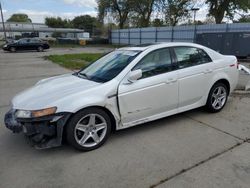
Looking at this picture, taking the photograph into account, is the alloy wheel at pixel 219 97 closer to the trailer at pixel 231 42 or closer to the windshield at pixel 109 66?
the windshield at pixel 109 66

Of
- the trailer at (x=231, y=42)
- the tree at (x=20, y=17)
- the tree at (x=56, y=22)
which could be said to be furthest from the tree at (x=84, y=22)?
the trailer at (x=231, y=42)

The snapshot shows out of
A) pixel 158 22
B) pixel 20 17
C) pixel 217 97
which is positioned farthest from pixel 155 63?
pixel 20 17

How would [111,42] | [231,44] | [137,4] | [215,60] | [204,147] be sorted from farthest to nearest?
1. [111,42]
2. [137,4]
3. [231,44]
4. [215,60]
5. [204,147]

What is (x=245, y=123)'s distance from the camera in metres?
4.08

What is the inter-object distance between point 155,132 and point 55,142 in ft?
5.31

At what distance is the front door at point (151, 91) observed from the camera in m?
3.40

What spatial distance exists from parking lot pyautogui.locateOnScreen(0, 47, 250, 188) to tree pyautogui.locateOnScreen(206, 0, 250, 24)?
99.7 ft

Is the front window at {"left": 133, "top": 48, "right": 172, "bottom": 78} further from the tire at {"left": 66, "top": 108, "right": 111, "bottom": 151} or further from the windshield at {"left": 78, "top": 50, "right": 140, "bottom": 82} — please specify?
the tire at {"left": 66, "top": 108, "right": 111, "bottom": 151}

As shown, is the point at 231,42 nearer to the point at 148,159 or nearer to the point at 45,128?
the point at 148,159

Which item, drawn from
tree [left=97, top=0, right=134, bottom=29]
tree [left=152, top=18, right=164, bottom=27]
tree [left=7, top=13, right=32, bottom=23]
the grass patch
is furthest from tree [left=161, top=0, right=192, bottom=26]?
tree [left=7, top=13, right=32, bottom=23]

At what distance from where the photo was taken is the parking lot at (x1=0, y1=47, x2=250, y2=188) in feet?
8.42

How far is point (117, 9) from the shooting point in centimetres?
4131

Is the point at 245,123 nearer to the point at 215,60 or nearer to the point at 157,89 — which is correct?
the point at 215,60

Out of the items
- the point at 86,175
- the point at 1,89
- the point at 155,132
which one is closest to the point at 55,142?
the point at 86,175
